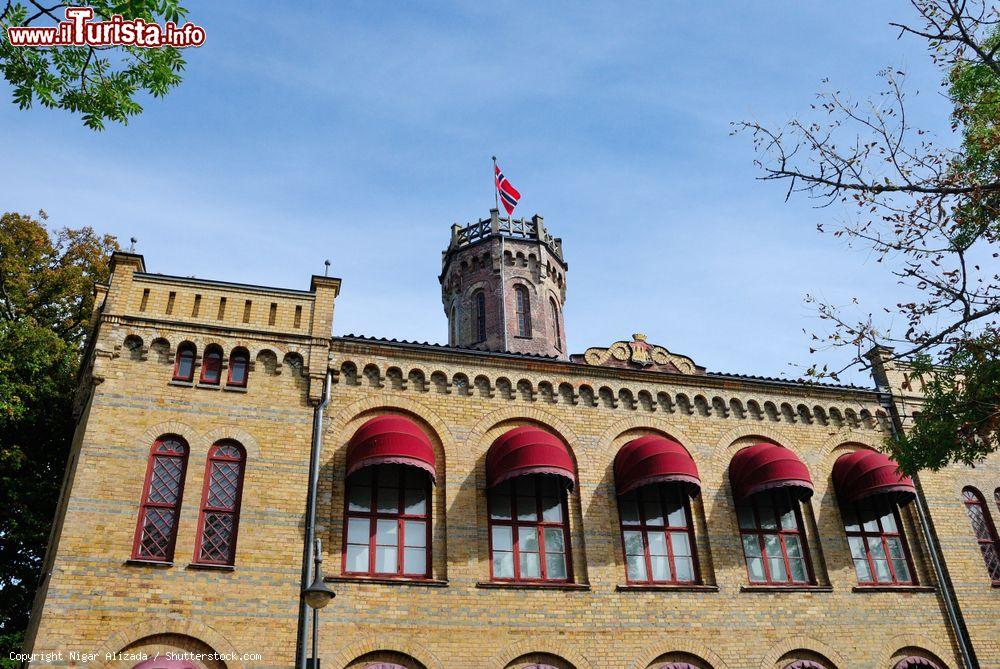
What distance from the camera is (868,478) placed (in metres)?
19.4

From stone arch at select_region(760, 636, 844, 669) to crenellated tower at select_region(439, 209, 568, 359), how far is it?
2095 cm

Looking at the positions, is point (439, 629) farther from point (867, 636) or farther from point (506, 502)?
point (867, 636)

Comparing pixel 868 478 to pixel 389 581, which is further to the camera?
pixel 868 478

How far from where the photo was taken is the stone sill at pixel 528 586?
16328 millimetres

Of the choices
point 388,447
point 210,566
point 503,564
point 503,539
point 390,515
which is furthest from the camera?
point 503,539

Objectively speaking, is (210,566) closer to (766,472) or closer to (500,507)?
(500,507)

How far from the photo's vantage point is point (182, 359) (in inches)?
672

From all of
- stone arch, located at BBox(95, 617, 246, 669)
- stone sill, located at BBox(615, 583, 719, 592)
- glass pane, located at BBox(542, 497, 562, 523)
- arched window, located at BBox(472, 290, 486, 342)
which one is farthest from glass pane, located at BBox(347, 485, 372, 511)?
arched window, located at BBox(472, 290, 486, 342)

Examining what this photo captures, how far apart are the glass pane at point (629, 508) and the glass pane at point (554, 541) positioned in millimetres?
1685

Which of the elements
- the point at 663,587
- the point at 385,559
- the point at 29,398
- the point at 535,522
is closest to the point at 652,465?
the point at 663,587

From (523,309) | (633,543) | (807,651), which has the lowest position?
(807,651)

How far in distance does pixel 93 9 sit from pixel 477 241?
105ft

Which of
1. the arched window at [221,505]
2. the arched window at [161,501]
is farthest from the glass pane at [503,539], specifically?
the arched window at [161,501]

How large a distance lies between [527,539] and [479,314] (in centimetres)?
2270
